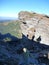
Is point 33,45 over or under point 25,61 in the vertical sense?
under

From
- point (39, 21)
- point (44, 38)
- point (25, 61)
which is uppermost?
point (25, 61)

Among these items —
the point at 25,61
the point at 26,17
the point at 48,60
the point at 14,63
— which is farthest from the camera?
the point at 26,17

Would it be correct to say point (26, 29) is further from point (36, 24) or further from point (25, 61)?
point (25, 61)

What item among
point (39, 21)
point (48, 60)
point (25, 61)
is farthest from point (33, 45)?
point (39, 21)

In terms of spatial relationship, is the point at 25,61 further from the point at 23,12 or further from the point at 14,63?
the point at 23,12

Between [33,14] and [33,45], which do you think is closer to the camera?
[33,45]

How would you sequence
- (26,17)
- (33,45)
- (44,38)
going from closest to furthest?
(33,45) < (44,38) < (26,17)
